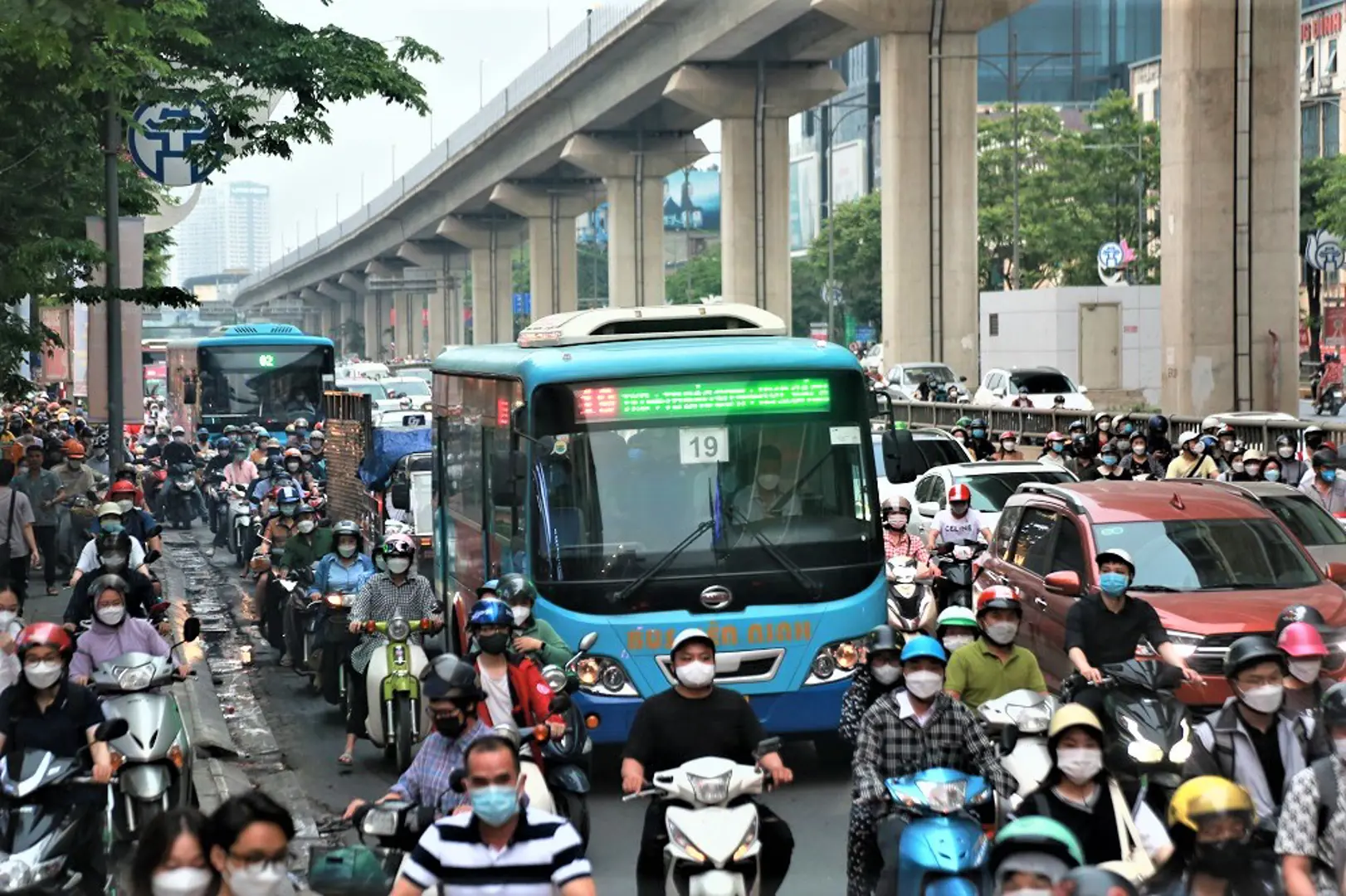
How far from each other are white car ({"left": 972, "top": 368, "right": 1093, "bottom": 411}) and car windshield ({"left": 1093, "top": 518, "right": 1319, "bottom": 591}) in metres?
34.7

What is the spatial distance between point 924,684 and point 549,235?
95.0 metres

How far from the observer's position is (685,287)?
547 ft

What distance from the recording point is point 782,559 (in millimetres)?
13758

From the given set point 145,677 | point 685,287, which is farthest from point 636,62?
point 685,287

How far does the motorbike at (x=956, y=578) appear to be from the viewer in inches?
653

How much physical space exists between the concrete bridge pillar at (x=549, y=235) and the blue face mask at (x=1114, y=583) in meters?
87.2

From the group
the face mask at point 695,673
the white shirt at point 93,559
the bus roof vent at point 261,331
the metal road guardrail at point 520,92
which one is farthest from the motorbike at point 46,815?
the metal road guardrail at point 520,92

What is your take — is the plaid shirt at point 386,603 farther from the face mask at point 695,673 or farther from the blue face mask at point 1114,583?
the face mask at point 695,673

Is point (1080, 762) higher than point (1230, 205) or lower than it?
lower

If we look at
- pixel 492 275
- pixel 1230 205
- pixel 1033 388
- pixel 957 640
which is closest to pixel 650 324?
pixel 957 640

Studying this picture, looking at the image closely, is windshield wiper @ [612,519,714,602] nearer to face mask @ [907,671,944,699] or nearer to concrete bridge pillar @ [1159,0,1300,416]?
face mask @ [907,671,944,699]

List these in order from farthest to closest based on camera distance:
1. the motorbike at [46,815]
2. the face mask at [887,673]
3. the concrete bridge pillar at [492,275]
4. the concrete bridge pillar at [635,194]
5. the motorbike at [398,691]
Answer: the concrete bridge pillar at [492,275], the concrete bridge pillar at [635,194], the motorbike at [398,691], the face mask at [887,673], the motorbike at [46,815]

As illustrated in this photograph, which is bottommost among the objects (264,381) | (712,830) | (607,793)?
(607,793)

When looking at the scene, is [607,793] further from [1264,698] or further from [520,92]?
[520,92]
